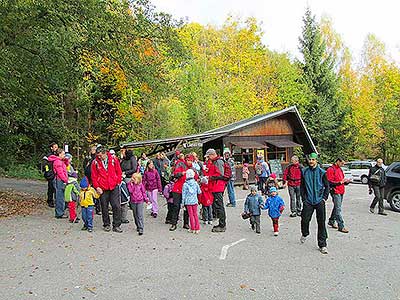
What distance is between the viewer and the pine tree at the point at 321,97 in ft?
111

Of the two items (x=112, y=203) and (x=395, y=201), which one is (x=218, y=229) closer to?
(x=112, y=203)

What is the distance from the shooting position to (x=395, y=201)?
13367mm

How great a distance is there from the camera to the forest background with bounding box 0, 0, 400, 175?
1088cm

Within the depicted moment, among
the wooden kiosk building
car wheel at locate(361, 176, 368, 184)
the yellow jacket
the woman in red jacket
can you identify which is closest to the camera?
the yellow jacket

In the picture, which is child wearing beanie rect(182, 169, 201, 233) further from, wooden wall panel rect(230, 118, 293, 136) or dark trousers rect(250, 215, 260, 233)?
wooden wall panel rect(230, 118, 293, 136)

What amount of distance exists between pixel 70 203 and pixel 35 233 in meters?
1.38

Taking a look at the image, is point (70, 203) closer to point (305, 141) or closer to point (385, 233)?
point (385, 233)

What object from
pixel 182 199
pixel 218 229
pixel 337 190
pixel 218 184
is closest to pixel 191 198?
pixel 182 199

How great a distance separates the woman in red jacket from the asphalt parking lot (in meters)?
0.62

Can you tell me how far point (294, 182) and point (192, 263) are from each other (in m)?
5.52

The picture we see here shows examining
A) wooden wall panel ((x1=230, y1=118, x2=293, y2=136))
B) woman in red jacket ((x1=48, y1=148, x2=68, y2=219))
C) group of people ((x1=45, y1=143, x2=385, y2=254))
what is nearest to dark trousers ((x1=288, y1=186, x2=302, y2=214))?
group of people ((x1=45, y1=143, x2=385, y2=254))

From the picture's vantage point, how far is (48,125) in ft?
74.2

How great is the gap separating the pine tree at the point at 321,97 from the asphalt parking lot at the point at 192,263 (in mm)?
24227

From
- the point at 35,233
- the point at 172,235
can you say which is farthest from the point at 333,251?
the point at 35,233
